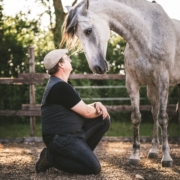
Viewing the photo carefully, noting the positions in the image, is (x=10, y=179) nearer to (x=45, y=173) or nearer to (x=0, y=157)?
(x=45, y=173)

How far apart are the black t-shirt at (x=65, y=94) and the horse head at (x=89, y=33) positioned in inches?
18.1

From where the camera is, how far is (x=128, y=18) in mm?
4535

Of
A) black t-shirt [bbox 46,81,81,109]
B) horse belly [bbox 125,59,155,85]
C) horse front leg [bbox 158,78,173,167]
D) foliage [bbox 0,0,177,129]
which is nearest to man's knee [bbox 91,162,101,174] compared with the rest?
black t-shirt [bbox 46,81,81,109]

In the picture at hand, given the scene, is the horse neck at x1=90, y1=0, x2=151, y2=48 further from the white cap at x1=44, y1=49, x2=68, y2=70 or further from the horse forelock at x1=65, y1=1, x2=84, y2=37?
the white cap at x1=44, y1=49, x2=68, y2=70

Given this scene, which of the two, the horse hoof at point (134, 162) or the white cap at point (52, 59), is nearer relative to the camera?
the white cap at point (52, 59)

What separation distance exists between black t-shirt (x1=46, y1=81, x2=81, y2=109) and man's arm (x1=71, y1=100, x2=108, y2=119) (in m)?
0.04

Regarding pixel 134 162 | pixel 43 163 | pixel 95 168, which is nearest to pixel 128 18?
pixel 134 162

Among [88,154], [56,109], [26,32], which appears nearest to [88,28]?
[56,109]

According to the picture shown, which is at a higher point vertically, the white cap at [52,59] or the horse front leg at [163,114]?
the white cap at [52,59]

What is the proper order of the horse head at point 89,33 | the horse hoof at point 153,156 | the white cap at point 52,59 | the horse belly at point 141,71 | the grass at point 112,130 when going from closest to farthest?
the white cap at point 52,59
the horse head at point 89,33
the horse belly at point 141,71
the horse hoof at point 153,156
the grass at point 112,130

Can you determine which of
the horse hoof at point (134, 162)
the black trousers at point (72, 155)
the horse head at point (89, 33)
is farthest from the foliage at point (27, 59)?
the black trousers at point (72, 155)

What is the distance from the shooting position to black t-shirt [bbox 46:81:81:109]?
3693mm

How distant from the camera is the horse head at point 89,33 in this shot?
160 inches

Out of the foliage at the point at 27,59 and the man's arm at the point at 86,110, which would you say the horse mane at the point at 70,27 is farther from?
the foliage at the point at 27,59
